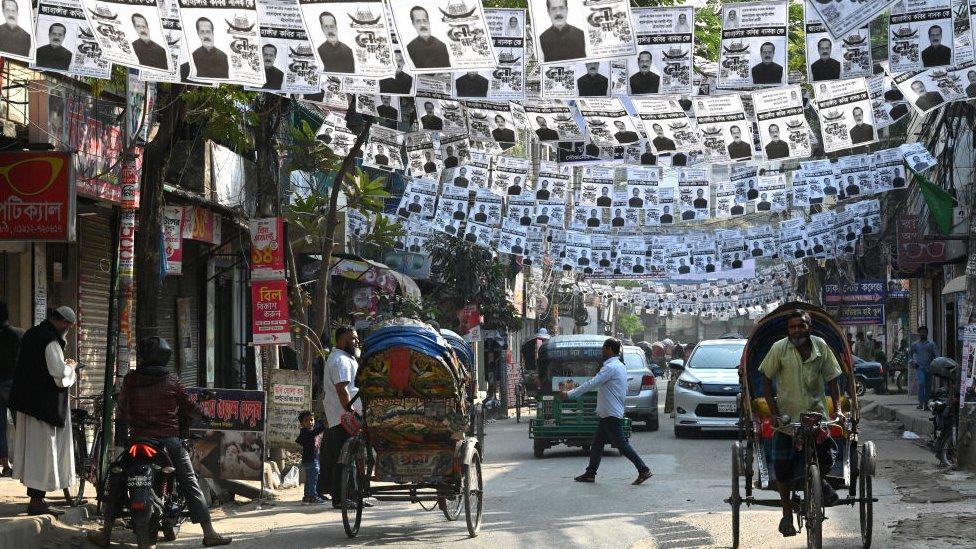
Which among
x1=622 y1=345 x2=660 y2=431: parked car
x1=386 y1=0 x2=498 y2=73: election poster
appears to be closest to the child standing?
x1=386 y1=0 x2=498 y2=73: election poster

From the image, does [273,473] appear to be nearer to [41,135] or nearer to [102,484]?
[102,484]

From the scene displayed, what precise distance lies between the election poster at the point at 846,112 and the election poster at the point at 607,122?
2260 mm

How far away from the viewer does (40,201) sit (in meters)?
12.4

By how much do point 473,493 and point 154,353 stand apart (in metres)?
3.10

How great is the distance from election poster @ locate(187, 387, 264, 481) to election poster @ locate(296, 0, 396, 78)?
4.57 m

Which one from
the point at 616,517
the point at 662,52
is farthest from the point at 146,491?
the point at 662,52

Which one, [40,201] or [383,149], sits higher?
[383,149]

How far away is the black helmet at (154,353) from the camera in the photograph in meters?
10.2

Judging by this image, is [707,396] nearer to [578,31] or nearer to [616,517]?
[616,517]

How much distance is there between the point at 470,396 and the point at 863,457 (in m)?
4.78

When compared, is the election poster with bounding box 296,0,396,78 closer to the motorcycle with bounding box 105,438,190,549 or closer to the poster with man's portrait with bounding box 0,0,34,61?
the poster with man's portrait with bounding box 0,0,34,61

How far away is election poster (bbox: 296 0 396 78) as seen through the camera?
9477 millimetres

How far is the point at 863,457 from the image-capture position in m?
9.05

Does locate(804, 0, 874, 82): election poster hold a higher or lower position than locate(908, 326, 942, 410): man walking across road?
higher
